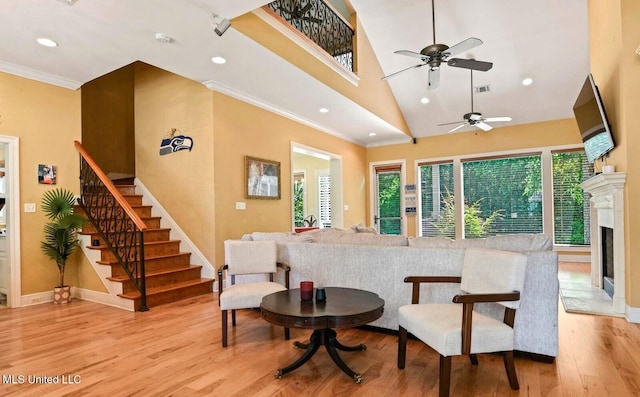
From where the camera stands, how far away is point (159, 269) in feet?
16.1

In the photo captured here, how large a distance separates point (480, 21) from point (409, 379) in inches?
220

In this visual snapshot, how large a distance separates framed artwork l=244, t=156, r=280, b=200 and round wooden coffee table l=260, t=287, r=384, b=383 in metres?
3.11

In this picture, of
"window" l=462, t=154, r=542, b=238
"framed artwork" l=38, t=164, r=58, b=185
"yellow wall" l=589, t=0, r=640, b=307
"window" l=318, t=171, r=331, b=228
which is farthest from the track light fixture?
"window" l=318, t=171, r=331, b=228

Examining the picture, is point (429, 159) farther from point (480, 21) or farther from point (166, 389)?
point (166, 389)

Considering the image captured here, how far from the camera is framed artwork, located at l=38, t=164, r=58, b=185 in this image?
461 cm

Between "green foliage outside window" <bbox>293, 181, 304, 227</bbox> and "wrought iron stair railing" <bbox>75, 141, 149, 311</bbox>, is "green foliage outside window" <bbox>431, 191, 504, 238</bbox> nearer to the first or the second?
"green foliage outside window" <bbox>293, 181, 304, 227</bbox>

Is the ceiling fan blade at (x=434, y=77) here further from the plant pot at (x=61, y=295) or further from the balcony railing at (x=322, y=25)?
the plant pot at (x=61, y=295)

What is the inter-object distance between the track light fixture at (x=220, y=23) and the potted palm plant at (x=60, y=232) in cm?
301

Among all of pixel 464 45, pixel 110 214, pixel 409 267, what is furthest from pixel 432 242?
pixel 110 214

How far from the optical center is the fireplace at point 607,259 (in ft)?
14.4

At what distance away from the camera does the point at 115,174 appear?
6.71m

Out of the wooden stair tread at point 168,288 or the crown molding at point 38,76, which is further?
the crown molding at point 38,76

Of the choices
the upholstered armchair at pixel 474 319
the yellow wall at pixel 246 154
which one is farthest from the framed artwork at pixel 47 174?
the upholstered armchair at pixel 474 319

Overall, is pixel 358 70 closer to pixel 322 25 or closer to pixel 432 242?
pixel 322 25
